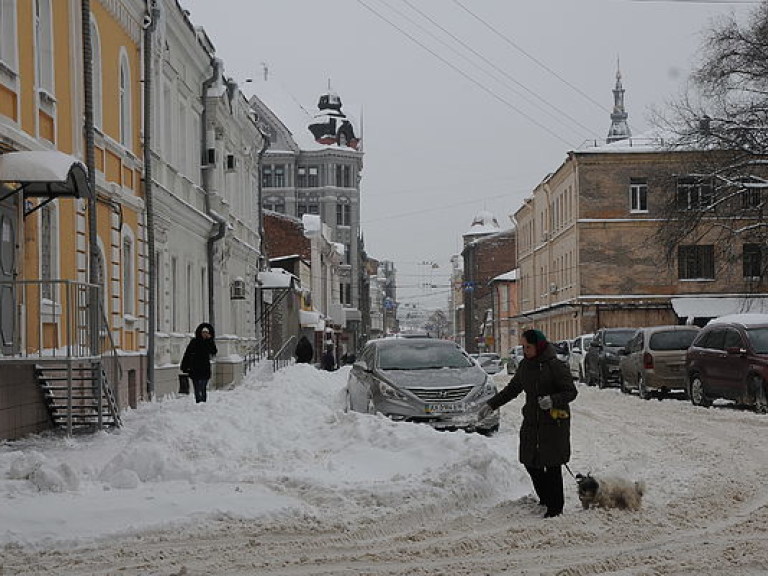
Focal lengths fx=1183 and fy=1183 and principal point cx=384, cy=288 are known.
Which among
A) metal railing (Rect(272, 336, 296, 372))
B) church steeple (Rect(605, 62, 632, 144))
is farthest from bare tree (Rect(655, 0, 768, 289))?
church steeple (Rect(605, 62, 632, 144))

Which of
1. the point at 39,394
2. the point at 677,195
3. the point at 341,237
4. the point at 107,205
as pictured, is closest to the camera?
the point at 39,394

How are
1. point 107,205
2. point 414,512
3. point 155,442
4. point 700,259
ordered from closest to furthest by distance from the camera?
1. point 414,512
2. point 155,442
3. point 107,205
4. point 700,259

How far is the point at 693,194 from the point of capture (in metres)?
37.5

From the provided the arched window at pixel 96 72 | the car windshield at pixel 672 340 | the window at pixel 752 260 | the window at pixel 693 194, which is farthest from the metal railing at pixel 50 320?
the window at pixel 752 260

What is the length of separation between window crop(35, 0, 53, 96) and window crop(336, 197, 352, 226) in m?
78.5

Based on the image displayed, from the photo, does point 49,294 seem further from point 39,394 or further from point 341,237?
point 341,237

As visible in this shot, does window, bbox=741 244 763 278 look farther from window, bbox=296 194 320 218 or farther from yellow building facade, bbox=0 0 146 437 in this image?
window, bbox=296 194 320 218

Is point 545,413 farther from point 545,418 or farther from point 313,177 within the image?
point 313,177

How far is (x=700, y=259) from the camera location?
56156 millimetres

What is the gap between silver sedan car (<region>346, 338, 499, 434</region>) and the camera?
1603 centimetres

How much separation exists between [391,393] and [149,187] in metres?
7.74

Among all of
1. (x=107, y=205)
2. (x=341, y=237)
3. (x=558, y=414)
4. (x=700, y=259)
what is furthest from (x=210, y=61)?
(x=341, y=237)

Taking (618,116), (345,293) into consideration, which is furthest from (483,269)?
(618,116)

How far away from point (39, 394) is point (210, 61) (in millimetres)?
15544
